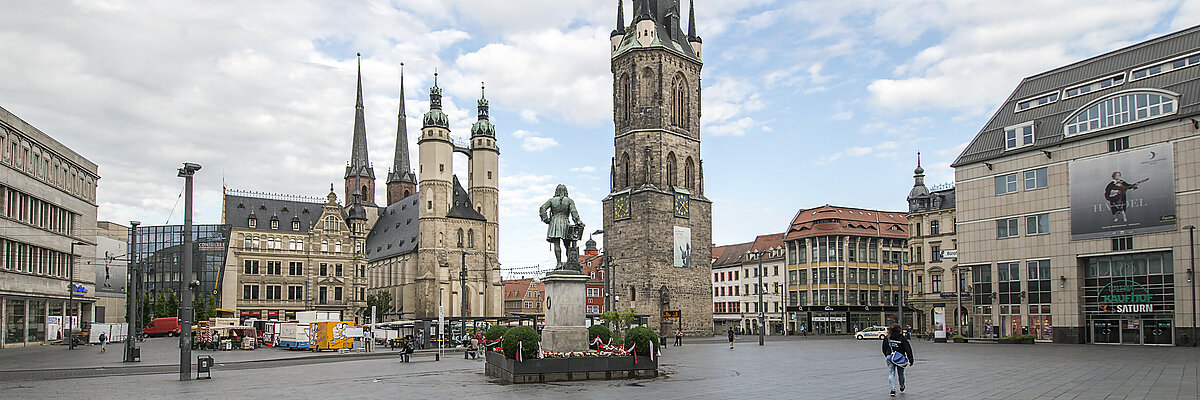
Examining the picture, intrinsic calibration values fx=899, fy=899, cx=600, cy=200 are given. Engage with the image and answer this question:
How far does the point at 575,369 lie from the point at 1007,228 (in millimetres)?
42210

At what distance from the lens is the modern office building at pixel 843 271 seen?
3600 inches

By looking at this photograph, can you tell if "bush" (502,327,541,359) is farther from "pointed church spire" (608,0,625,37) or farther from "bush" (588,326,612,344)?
"pointed church spire" (608,0,625,37)

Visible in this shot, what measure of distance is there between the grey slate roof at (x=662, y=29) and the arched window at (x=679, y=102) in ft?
9.44

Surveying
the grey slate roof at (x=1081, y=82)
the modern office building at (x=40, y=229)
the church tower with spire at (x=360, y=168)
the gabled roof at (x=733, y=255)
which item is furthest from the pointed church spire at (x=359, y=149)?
the grey slate roof at (x=1081, y=82)

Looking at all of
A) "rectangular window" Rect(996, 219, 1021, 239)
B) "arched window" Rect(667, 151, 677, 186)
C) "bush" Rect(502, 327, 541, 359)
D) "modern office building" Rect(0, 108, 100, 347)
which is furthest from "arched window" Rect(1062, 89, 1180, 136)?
"modern office building" Rect(0, 108, 100, 347)

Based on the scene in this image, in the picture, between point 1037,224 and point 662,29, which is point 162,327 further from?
point 1037,224

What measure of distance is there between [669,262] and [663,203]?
5529 millimetres

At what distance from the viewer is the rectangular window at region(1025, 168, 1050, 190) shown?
53469 mm

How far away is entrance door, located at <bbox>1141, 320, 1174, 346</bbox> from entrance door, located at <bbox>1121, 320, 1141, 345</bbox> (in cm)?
40

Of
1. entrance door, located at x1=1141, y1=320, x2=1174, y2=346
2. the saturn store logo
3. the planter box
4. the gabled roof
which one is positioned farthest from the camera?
the gabled roof

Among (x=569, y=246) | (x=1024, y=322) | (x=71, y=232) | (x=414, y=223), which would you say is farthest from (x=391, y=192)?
(x=569, y=246)

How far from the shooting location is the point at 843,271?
9162 centimetres

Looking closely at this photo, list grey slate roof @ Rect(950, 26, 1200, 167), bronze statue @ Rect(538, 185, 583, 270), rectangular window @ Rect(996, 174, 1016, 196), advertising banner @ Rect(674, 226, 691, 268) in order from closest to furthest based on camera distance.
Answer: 1. bronze statue @ Rect(538, 185, 583, 270)
2. grey slate roof @ Rect(950, 26, 1200, 167)
3. rectangular window @ Rect(996, 174, 1016, 196)
4. advertising banner @ Rect(674, 226, 691, 268)

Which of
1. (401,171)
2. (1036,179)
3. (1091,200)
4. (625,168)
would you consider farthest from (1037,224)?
(401,171)
